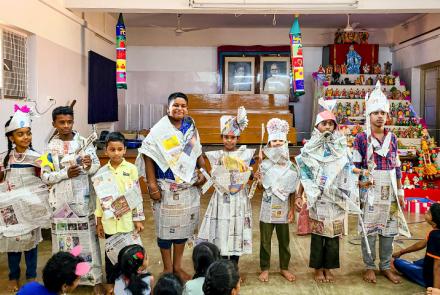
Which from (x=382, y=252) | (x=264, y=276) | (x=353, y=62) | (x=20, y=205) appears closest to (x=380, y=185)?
(x=382, y=252)

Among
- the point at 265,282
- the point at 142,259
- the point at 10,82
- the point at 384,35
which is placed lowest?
the point at 265,282

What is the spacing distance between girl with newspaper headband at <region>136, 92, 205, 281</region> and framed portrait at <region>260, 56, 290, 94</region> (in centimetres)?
735

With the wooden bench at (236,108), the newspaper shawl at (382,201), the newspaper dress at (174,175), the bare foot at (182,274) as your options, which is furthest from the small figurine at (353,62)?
the bare foot at (182,274)

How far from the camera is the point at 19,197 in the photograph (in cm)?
313

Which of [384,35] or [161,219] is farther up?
[384,35]

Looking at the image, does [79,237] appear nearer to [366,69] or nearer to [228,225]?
[228,225]

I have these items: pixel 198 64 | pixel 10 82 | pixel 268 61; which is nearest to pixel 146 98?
pixel 198 64

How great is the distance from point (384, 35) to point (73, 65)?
23.9 ft

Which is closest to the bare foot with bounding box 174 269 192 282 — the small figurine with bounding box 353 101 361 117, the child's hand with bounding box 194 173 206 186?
the child's hand with bounding box 194 173 206 186

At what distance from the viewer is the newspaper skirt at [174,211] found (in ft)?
10.3

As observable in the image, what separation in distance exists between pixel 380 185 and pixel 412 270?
27.6 inches

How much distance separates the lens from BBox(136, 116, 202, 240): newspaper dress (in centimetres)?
313

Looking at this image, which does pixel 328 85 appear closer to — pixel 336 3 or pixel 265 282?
pixel 336 3

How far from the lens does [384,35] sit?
34.1ft
